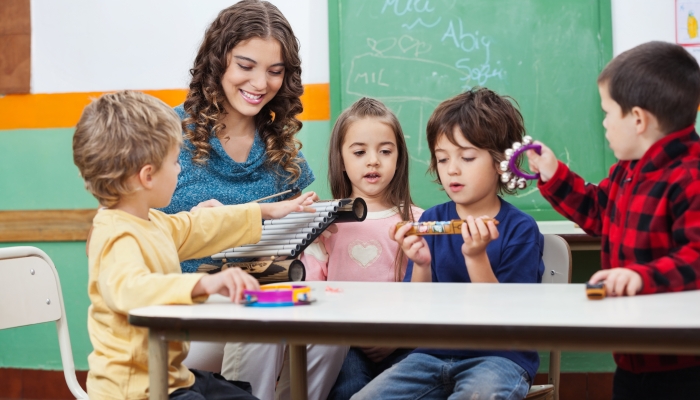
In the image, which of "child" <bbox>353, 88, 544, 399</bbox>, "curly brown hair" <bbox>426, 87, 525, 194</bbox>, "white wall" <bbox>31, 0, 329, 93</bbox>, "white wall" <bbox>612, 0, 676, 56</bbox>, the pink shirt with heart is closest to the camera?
"child" <bbox>353, 88, 544, 399</bbox>

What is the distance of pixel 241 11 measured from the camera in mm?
2535

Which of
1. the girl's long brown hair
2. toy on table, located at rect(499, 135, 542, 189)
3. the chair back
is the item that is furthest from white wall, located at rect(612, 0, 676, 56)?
toy on table, located at rect(499, 135, 542, 189)

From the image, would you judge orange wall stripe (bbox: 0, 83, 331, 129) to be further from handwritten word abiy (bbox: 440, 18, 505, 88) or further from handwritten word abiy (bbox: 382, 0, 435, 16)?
handwritten word abiy (bbox: 440, 18, 505, 88)

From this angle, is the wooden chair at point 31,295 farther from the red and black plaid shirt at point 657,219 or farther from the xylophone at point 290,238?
the red and black plaid shirt at point 657,219

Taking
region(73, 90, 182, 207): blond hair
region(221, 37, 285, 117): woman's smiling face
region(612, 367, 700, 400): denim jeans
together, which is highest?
region(221, 37, 285, 117): woman's smiling face

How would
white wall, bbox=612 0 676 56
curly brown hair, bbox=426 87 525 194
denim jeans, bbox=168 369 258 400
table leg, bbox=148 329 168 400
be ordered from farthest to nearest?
white wall, bbox=612 0 676 56
curly brown hair, bbox=426 87 525 194
denim jeans, bbox=168 369 258 400
table leg, bbox=148 329 168 400

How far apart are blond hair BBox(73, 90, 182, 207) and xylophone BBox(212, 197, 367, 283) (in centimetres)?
42

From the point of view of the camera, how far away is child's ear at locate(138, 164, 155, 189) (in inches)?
67.1

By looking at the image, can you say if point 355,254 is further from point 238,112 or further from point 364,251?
point 238,112

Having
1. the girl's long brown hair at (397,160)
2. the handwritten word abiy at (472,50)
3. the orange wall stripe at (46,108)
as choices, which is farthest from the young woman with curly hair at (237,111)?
the orange wall stripe at (46,108)

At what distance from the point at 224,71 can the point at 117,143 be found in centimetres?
91

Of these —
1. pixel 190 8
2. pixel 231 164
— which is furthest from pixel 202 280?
pixel 190 8

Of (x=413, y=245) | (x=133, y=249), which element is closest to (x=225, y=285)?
(x=133, y=249)

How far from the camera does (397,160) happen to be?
2596mm
